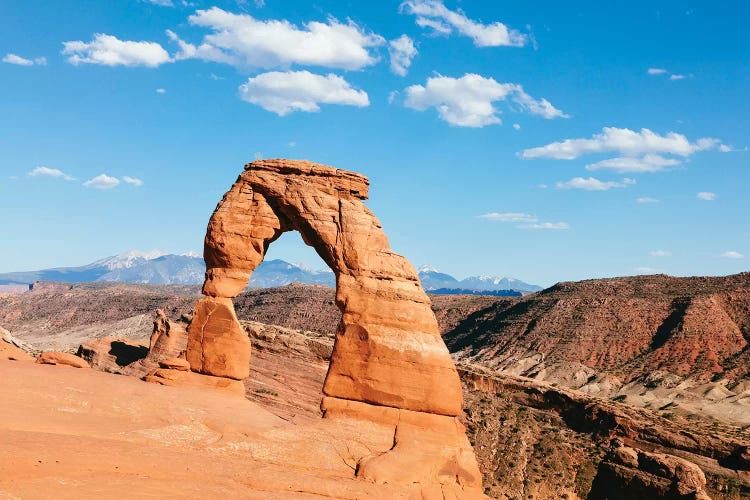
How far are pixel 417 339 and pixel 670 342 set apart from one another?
201 ft

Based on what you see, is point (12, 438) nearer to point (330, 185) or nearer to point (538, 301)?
point (330, 185)

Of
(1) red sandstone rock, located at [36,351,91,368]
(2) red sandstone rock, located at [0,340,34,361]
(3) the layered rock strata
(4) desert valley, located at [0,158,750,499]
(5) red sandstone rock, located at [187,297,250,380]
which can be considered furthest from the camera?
(2) red sandstone rock, located at [0,340,34,361]

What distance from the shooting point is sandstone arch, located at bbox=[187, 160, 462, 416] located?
Answer: 2130 cm

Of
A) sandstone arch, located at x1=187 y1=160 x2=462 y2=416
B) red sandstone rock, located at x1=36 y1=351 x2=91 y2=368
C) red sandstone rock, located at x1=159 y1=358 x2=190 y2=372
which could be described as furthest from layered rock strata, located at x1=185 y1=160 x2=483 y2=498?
red sandstone rock, located at x1=36 y1=351 x2=91 y2=368

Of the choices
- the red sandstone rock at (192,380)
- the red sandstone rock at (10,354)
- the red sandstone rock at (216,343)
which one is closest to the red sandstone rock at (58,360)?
the red sandstone rock at (10,354)

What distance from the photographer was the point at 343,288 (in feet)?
72.7

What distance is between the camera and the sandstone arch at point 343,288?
21297mm

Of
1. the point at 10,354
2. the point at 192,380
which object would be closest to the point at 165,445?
the point at 192,380

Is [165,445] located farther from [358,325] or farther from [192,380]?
[358,325]

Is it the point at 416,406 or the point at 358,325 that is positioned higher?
the point at 358,325

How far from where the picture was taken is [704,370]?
6669 cm

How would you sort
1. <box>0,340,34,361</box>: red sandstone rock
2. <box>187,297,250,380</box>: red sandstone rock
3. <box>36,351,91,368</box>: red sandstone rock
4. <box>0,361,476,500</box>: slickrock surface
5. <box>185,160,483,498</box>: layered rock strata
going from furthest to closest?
<box>0,340,34,361</box>: red sandstone rock → <box>187,297,250,380</box>: red sandstone rock → <box>36,351,91,368</box>: red sandstone rock → <box>185,160,483,498</box>: layered rock strata → <box>0,361,476,500</box>: slickrock surface

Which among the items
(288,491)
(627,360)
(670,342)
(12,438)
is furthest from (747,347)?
(12,438)

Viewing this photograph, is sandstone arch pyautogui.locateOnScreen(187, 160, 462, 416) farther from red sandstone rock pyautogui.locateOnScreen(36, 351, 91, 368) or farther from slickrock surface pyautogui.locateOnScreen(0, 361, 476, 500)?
red sandstone rock pyautogui.locateOnScreen(36, 351, 91, 368)
